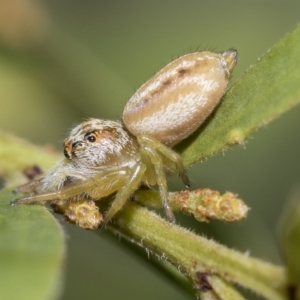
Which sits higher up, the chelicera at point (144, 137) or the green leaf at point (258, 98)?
the green leaf at point (258, 98)

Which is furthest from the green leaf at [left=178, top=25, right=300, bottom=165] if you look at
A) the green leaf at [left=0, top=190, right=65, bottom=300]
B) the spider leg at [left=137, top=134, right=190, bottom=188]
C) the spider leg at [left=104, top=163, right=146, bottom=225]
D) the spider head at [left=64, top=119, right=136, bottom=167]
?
the green leaf at [left=0, top=190, right=65, bottom=300]

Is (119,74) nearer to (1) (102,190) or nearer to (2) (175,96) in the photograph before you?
(2) (175,96)

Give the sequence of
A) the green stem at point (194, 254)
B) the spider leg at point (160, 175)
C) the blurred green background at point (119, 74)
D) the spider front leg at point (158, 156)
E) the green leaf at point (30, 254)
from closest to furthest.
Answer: the green leaf at point (30, 254) → the green stem at point (194, 254) → the spider leg at point (160, 175) → the spider front leg at point (158, 156) → the blurred green background at point (119, 74)

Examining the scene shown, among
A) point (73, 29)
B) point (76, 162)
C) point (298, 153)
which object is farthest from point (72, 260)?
point (73, 29)

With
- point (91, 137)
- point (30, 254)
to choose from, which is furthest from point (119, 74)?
point (30, 254)

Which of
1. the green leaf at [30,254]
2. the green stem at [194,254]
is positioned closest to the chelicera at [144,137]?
the green stem at [194,254]

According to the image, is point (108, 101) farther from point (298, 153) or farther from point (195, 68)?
point (298, 153)

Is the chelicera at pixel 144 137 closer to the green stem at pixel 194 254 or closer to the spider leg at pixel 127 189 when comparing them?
the spider leg at pixel 127 189
